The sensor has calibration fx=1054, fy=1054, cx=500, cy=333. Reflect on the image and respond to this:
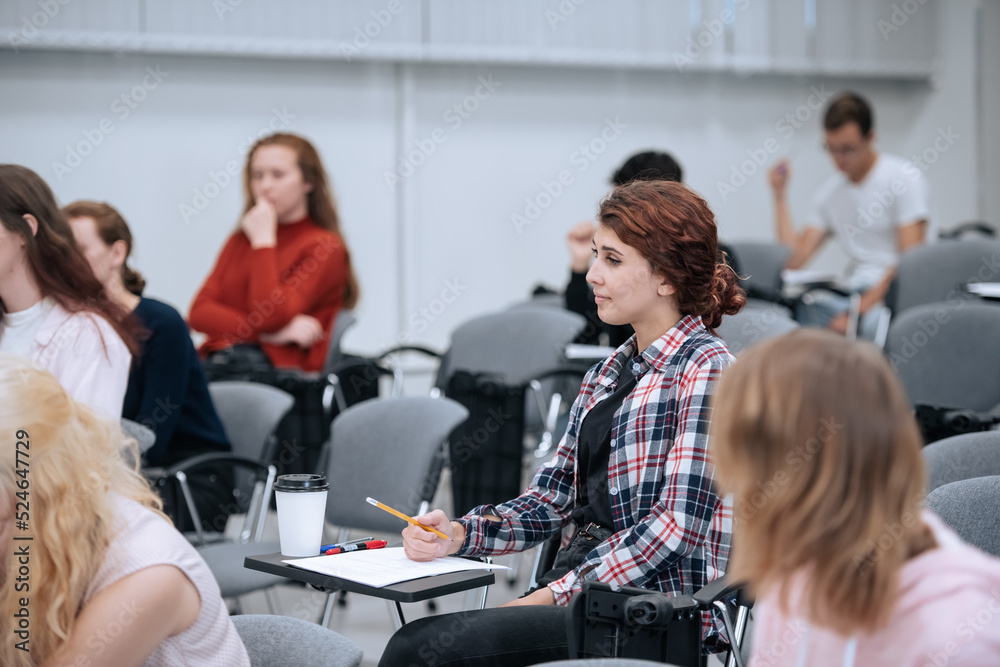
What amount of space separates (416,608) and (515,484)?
22.5 inches

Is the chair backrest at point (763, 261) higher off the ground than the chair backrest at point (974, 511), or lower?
higher

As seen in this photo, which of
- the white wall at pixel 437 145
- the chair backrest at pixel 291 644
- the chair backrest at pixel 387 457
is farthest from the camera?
the white wall at pixel 437 145

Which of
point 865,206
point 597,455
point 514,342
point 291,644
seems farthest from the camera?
point 865,206

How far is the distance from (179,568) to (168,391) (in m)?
1.69

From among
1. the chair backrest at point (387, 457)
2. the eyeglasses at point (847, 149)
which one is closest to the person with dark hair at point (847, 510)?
the chair backrest at point (387, 457)

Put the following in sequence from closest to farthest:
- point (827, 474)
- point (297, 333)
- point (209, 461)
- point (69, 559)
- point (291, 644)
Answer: point (827, 474) → point (69, 559) → point (291, 644) → point (209, 461) → point (297, 333)

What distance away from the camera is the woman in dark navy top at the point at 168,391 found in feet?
9.47

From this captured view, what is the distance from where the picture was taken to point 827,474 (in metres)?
0.95

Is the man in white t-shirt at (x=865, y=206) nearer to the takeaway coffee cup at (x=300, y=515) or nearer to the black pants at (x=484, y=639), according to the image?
the black pants at (x=484, y=639)

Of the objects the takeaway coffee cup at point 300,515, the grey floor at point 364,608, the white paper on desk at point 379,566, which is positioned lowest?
the grey floor at point 364,608

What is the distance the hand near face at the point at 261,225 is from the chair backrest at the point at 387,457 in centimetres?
151

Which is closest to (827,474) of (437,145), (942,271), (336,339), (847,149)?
(336,339)

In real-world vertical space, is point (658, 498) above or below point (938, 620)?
below

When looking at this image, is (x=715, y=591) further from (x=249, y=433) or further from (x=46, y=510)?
(x=249, y=433)
